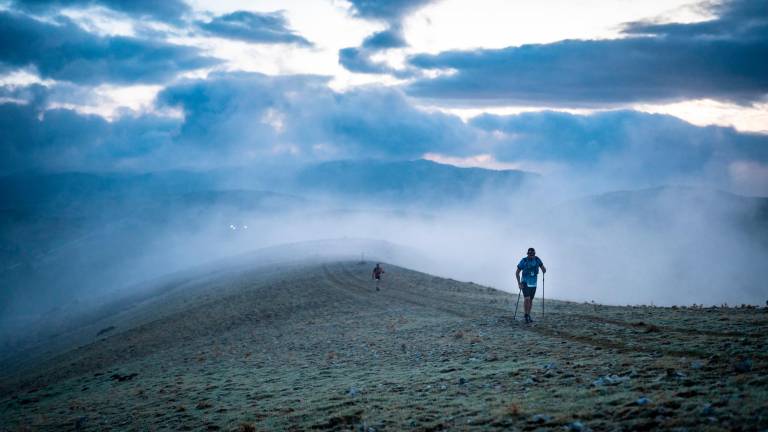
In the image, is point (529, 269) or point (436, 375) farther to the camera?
point (529, 269)

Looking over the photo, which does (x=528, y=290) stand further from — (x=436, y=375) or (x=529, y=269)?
(x=436, y=375)

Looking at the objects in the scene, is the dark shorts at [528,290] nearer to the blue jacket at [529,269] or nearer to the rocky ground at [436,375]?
the blue jacket at [529,269]

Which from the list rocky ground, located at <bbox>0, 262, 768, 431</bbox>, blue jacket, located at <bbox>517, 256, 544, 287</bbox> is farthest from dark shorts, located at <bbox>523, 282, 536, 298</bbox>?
rocky ground, located at <bbox>0, 262, 768, 431</bbox>

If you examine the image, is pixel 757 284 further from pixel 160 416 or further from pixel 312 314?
pixel 160 416

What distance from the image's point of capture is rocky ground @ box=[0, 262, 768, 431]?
34.3ft

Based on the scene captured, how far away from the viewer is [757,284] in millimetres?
155250

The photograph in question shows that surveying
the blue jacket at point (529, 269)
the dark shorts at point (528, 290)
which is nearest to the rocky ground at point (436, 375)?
the dark shorts at point (528, 290)

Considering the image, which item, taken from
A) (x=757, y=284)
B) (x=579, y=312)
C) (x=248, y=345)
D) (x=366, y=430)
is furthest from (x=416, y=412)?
(x=757, y=284)

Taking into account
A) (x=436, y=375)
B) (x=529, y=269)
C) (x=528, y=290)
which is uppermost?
(x=529, y=269)

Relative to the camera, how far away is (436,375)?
16031 mm

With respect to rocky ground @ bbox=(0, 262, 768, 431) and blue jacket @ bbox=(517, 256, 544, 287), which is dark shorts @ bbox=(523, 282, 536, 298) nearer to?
blue jacket @ bbox=(517, 256, 544, 287)

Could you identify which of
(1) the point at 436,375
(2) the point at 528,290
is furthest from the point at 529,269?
(1) the point at 436,375

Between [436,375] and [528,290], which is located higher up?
[528,290]

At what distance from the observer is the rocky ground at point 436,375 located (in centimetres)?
1045
